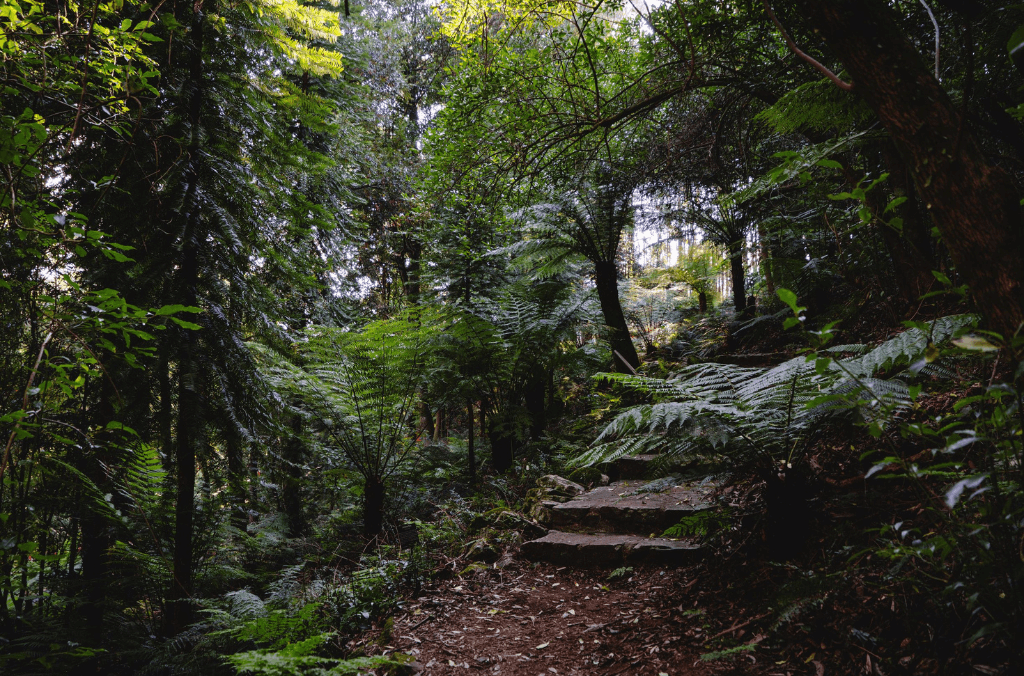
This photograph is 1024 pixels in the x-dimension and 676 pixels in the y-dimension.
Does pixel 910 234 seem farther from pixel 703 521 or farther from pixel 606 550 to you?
pixel 606 550

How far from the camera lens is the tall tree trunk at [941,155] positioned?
3.70ft

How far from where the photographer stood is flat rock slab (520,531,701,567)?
2650 mm

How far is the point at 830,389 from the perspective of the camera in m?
1.83

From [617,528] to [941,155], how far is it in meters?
2.88

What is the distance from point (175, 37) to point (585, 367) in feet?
15.7

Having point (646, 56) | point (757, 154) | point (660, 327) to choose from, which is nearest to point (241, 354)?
point (646, 56)

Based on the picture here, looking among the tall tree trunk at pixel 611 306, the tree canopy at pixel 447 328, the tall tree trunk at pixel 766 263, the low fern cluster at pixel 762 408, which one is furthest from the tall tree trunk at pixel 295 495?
the tall tree trunk at pixel 766 263

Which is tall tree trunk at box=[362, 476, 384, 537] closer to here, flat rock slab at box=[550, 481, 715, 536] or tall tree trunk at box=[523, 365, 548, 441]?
flat rock slab at box=[550, 481, 715, 536]

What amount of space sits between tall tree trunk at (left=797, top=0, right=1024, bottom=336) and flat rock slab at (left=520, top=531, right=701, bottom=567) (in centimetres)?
190

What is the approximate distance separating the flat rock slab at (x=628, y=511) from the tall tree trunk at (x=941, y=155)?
200cm

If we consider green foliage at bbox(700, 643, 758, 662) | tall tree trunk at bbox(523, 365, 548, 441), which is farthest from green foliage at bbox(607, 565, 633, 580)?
tall tree trunk at bbox(523, 365, 548, 441)

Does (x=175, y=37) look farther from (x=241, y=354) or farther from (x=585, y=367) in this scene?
(x=585, y=367)

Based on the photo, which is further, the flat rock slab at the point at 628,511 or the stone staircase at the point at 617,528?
the flat rock slab at the point at 628,511

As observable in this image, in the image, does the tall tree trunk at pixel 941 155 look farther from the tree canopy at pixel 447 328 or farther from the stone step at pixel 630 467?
the stone step at pixel 630 467
